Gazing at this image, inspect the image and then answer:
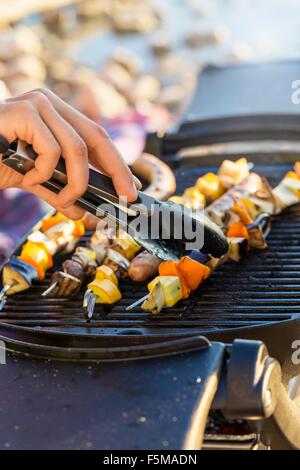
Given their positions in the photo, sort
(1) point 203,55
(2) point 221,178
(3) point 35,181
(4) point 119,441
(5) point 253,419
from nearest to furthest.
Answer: (4) point 119,441 → (5) point 253,419 → (3) point 35,181 → (2) point 221,178 → (1) point 203,55

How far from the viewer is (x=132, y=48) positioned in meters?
10.0

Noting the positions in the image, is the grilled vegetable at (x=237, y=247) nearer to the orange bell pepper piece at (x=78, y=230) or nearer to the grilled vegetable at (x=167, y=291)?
the grilled vegetable at (x=167, y=291)

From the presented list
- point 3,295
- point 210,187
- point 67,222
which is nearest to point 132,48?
point 210,187

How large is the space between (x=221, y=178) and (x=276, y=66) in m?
2.01

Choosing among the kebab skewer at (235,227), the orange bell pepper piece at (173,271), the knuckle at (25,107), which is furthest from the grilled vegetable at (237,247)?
the knuckle at (25,107)

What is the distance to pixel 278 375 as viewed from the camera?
163 cm

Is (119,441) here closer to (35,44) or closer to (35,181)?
(35,181)

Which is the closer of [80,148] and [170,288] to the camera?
[80,148]

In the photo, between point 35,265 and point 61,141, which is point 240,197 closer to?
point 35,265

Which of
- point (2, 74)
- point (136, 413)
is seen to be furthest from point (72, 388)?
point (2, 74)

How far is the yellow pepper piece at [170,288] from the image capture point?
6.69 feet

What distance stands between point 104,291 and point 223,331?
46 cm

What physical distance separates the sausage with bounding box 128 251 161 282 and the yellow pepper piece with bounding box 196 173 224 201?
2.07 ft

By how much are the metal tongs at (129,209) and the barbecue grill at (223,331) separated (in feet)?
0.55
